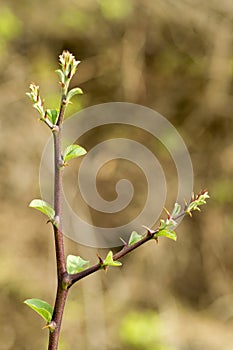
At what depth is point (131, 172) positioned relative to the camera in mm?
3568

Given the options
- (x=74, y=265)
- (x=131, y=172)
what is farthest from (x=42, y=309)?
(x=131, y=172)

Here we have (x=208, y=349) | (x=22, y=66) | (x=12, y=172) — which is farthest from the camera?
(x=22, y=66)

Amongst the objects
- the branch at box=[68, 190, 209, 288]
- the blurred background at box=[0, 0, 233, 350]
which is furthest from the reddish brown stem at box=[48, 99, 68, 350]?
the blurred background at box=[0, 0, 233, 350]

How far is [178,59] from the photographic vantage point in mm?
3727

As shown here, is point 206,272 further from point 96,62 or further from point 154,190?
point 96,62

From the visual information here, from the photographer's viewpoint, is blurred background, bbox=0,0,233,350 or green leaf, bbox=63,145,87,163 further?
blurred background, bbox=0,0,233,350


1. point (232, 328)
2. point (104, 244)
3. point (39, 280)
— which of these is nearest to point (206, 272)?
point (232, 328)

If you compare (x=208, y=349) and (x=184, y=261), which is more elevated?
(x=184, y=261)

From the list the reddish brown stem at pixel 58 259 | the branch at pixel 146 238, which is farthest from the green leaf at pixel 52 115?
the branch at pixel 146 238

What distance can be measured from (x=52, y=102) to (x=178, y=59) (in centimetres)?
89

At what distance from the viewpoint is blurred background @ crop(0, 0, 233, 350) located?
299cm

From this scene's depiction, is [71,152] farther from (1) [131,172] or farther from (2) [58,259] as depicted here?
(1) [131,172]

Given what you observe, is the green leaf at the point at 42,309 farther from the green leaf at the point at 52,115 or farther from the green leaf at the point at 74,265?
the green leaf at the point at 52,115

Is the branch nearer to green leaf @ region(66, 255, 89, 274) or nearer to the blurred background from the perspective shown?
green leaf @ region(66, 255, 89, 274)
